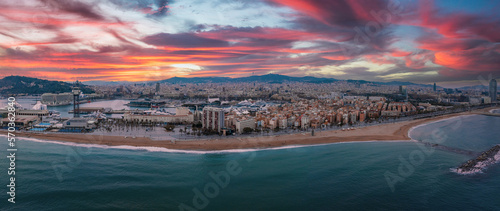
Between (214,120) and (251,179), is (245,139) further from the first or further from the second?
(251,179)

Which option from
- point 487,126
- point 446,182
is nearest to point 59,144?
point 446,182

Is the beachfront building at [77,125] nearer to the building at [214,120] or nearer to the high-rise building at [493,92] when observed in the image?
the building at [214,120]

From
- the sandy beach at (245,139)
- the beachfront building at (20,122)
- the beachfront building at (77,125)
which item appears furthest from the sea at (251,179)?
the beachfront building at (20,122)

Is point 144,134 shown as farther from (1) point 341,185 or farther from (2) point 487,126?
(2) point 487,126

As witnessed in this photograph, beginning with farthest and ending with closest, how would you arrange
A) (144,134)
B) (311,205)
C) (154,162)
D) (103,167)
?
(144,134)
(154,162)
(103,167)
(311,205)

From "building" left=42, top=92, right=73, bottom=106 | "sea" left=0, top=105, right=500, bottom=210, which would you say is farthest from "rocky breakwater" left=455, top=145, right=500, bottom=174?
"building" left=42, top=92, right=73, bottom=106

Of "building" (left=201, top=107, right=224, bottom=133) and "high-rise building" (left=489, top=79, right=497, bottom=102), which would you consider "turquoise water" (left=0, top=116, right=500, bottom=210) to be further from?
"high-rise building" (left=489, top=79, right=497, bottom=102)
